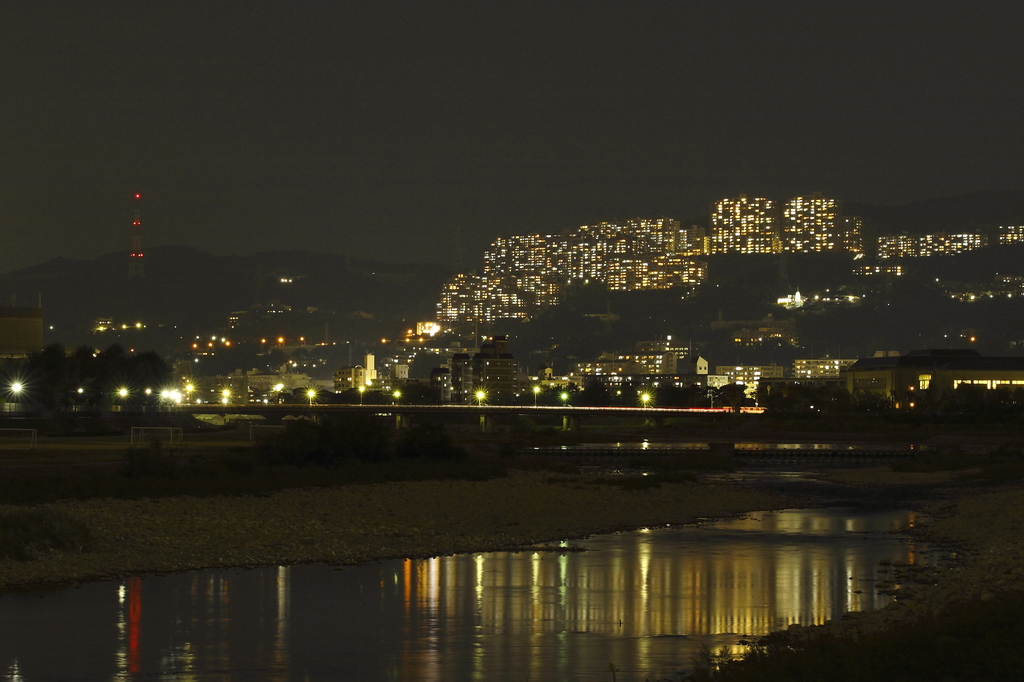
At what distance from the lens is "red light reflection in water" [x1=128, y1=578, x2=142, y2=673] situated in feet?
59.8

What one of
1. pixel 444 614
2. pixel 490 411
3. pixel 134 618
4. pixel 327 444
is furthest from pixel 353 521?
pixel 490 411

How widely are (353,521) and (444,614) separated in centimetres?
1402

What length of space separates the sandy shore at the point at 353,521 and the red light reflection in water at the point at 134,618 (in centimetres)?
123

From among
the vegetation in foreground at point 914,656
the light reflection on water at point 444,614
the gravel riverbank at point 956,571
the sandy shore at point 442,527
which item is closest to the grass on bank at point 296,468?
the sandy shore at point 442,527

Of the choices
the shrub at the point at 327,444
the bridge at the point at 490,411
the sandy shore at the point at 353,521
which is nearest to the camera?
the sandy shore at the point at 353,521

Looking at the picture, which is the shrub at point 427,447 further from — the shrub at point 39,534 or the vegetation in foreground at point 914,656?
the vegetation in foreground at point 914,656

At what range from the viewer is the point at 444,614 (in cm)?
2225

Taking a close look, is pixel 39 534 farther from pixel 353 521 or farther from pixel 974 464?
pixel 974 464

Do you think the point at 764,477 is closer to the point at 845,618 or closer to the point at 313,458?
the point at 313,458

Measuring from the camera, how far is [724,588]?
25.3 meters

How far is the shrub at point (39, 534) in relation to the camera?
26.2 m

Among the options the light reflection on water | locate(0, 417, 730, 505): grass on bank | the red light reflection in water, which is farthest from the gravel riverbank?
locate(0, 417, 730, 505): grass on bank

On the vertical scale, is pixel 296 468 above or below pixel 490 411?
below

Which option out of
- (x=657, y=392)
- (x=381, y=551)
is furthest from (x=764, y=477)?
(x=657, y=392)
